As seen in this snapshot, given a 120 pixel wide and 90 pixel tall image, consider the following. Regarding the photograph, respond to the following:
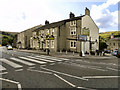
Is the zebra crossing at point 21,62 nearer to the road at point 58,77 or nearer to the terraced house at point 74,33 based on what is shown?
the road at point 58,77

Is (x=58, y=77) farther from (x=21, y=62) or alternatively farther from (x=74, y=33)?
(x=74, y=33)

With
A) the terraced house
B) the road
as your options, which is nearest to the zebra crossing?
the road

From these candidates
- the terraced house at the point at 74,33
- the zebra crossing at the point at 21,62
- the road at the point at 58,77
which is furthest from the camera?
the terraced house at the point at 74,33

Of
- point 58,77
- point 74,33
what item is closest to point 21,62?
point 58,77

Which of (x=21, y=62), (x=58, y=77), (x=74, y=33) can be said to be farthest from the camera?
(x=74, y=33)

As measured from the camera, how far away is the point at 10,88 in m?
4.22

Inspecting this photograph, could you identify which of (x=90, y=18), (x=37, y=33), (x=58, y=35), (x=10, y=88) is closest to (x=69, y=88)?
(x=10, y=88)

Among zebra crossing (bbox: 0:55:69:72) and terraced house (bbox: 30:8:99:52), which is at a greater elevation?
terraced house (bbox: 30:8:99:52)

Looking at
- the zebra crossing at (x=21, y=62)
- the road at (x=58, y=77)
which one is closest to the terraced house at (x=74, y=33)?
the zebra crossing at (x=21, y=62)

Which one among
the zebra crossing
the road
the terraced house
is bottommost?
the road

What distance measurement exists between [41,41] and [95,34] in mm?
19827

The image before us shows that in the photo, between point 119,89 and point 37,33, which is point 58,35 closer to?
point 37,33

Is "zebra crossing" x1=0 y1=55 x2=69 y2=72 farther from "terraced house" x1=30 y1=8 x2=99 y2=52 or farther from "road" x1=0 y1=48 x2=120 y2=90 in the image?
"terraced house" x1=30 y1=8 x2=99 y2=52

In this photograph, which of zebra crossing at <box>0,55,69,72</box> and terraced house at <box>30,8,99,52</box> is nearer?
zebra crossing at <box>0,55,69,72</box>
